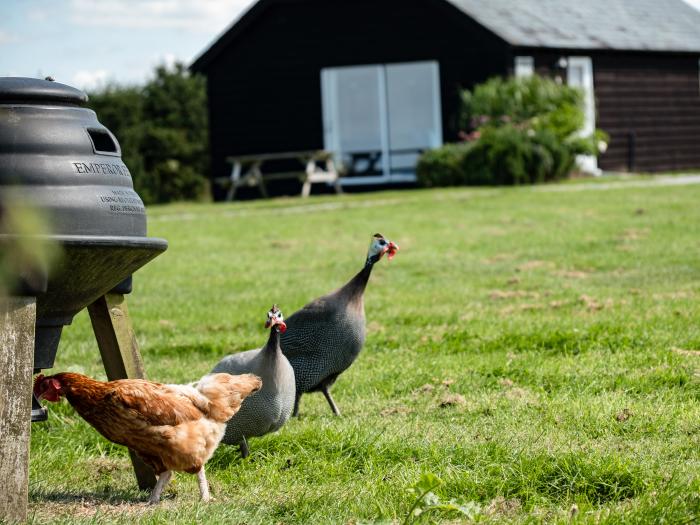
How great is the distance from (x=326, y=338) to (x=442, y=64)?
22375mm

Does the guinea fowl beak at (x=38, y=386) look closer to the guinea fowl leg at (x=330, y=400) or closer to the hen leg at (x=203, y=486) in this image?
the hen leg at (x=203, y=486)

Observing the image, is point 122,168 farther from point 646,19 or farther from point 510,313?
point 646,19

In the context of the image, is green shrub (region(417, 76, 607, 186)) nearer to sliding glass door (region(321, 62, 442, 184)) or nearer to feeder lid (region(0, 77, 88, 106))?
sliding glass door (region(321, 62, 442, 184))

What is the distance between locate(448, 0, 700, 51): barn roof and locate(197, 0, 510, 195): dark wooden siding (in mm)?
877

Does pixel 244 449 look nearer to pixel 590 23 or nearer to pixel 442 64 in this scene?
pixel 442 64

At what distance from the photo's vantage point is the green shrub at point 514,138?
22781 millimetres

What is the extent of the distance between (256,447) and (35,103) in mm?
2083

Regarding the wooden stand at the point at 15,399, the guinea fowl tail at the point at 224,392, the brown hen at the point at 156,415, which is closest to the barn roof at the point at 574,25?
the guinea fowl tail at the point at 224,392

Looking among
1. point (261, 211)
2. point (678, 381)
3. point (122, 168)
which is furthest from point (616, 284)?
point (261, 211)

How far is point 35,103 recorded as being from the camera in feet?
13.8

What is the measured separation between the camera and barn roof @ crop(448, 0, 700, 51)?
89.9 ft

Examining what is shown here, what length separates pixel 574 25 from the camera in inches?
1168

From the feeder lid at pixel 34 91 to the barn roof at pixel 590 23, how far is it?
22590 millimetres

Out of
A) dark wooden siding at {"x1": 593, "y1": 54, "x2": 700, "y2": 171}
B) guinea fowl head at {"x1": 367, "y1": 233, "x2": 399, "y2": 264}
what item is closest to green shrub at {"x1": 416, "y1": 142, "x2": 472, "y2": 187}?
dark wooden siding at {"x1": 593, "y1": 54, "x2": 700, "y2": 171}
